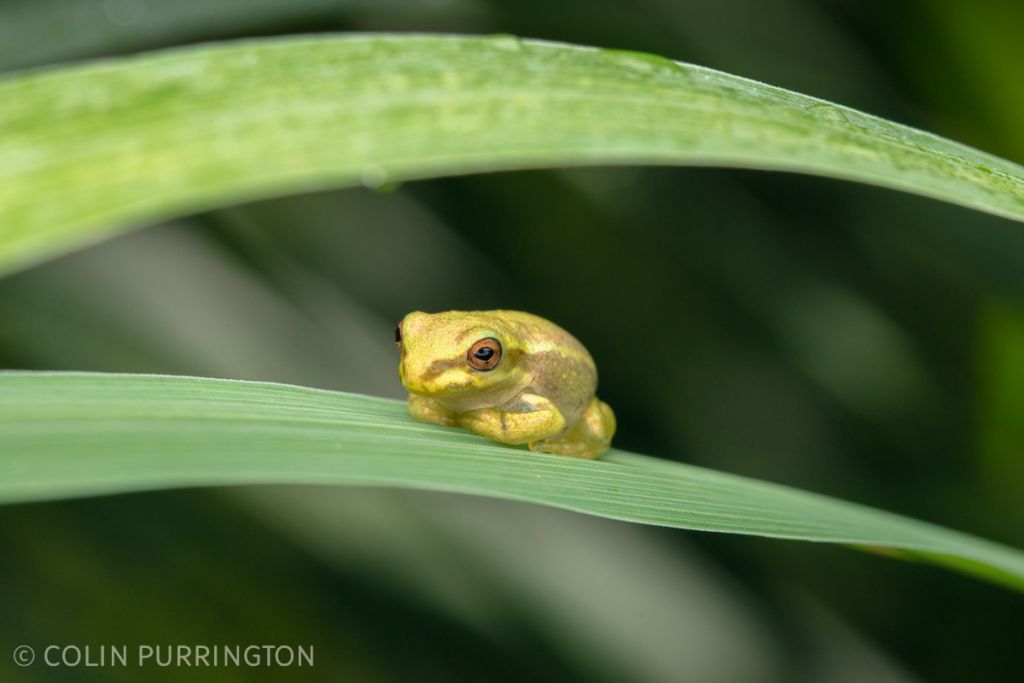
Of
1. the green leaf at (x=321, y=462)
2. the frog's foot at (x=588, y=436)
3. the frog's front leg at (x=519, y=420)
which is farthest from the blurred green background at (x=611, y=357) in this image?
the green leaf at (x=321, y=462)

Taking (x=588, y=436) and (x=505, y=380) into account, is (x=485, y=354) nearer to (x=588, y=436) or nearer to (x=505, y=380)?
(x=505, y=380)

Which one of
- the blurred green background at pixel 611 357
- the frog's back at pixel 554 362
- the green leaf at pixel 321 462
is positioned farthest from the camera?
the blurred green background at pixel 611 357

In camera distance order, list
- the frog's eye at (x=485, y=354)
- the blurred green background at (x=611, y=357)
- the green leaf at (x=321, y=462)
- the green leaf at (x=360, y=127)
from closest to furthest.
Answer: the green leaf at (x=360, y=127) → the green leaf at (x=321, y=462) → the frog's eye at (x=485, y=354) → the blurred green background at (x=611, y=357)

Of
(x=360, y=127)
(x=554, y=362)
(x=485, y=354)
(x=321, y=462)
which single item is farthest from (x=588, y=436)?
Result: (x=360, y=127)

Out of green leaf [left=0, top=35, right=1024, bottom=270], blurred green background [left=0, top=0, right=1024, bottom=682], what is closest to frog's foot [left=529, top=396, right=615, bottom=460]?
blurred green background [left=0, top=0, right=1024, bottom=682]

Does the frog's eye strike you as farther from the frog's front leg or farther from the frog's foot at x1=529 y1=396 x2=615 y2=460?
the frog's foot at x1=529 y1=396 x2=615 y2=460

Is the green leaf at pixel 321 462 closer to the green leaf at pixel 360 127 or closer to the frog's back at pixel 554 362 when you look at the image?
the green leaf at pixel 360 127
